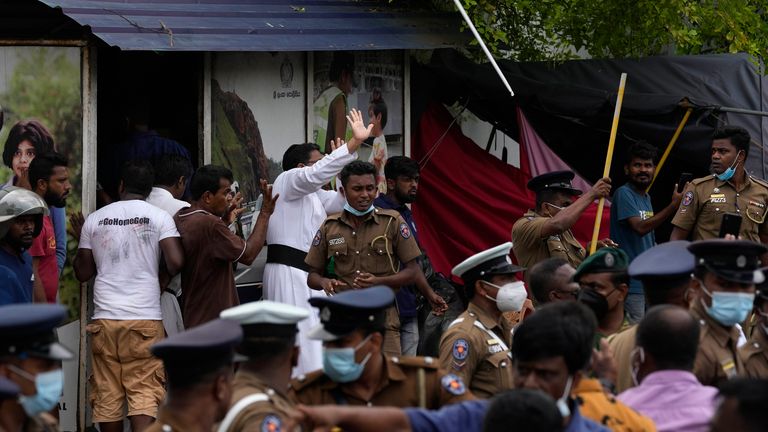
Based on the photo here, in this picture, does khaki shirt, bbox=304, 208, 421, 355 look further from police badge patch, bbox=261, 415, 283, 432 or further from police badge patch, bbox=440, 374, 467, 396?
police badge patch, bbox=261, 415, 283, 432

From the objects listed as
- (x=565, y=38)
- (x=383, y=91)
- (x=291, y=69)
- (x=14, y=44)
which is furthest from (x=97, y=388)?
(x=565, y=38)

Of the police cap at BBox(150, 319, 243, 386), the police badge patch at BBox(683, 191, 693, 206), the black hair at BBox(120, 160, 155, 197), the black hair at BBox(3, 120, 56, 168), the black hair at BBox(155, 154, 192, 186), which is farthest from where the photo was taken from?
the police badge patch at BBox(683, 191, 693, 206)

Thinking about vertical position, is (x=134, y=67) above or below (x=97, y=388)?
above

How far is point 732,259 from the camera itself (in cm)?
591

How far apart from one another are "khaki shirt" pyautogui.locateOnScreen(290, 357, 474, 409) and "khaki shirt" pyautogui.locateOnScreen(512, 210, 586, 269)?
3902 millimetres

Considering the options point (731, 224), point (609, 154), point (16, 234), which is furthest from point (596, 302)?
point (731, 224)

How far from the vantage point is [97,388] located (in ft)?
27.3

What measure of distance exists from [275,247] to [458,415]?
4.73 m

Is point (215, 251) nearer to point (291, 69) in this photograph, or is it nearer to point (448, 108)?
point (291, 69)

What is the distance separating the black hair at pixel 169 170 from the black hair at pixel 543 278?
9.93 ft

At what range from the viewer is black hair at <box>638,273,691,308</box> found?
19.6 ft

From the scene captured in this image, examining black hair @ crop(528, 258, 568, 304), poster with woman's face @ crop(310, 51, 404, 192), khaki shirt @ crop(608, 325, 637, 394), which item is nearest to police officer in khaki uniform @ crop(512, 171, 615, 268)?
poster with woman's face @ crop(310, 51, 404, 192)

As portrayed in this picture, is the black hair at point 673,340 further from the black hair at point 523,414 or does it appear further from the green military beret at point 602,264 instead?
the green military beret at point 602,264

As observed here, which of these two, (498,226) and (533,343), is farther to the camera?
(498,226)
